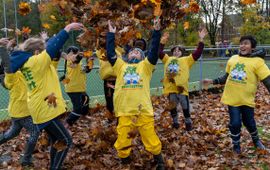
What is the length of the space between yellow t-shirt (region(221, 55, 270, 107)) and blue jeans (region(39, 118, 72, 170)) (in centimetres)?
266

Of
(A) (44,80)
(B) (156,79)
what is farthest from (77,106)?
(B) (156,79)

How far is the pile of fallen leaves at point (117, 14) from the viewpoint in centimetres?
571

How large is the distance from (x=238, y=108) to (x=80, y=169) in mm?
2574

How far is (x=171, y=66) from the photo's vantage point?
25.8ft

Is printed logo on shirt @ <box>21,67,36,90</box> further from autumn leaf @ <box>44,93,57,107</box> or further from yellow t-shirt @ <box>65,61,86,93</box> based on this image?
yellow t-shirt @ <box>65,61,86,93</box>

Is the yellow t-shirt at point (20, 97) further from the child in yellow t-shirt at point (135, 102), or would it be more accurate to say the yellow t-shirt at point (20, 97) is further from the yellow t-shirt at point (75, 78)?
the yellow t-shirt at point (75, 78)

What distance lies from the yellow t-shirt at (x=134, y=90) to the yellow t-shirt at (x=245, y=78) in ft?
5.07

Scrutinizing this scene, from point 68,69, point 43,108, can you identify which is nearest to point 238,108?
point 43,108

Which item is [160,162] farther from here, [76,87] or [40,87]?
[76,87]

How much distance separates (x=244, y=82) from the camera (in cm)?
620

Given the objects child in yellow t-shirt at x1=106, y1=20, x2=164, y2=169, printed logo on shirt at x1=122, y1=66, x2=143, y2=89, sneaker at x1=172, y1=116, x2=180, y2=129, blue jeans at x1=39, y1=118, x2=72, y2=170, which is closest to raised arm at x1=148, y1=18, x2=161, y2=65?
child in yellow t-shirt at x1=106, y1=20, x2=164, y2=169

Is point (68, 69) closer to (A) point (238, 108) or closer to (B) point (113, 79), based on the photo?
(B) point (113, 79)

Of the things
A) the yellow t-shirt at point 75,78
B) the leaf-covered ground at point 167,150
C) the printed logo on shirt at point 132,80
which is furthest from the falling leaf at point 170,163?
the yellow t-shirt at point 75,78

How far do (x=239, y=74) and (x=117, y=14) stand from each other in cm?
208
